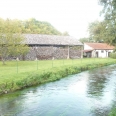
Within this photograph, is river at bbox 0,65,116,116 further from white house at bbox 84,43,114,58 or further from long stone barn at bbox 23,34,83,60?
white house at bbox 84,43,114,58

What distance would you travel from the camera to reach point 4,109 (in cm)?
1296

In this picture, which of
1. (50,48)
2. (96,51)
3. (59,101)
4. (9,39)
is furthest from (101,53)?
(59,101)

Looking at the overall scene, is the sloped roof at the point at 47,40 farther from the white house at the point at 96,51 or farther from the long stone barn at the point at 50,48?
the white house at the point at 96,51

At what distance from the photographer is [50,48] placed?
49281 mm

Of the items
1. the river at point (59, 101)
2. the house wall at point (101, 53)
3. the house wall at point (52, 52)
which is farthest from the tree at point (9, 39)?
the house wall at point (101, 53)

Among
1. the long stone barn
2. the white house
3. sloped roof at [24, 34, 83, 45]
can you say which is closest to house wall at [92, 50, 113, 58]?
the white house

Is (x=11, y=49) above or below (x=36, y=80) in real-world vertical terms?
above

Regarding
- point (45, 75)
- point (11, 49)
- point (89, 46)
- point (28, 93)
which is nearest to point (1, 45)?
point (11, 49)

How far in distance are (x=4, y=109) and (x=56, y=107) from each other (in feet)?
10.1

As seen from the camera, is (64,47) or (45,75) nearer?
Result: (45,75)

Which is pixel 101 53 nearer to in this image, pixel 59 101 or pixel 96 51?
pixel 96 51

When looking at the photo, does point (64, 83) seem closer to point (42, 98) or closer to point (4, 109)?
point (42, 98)

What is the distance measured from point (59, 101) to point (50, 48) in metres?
34.6

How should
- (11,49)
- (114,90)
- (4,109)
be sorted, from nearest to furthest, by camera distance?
(4,109), (114,90), (11,49)
